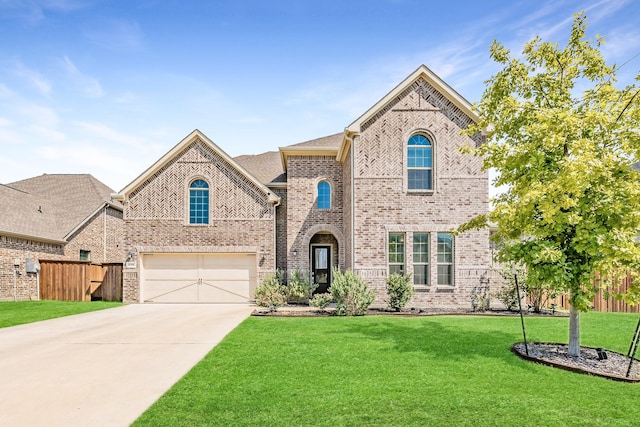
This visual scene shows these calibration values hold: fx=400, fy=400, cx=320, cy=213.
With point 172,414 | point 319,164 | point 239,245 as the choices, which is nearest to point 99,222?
point 239,245

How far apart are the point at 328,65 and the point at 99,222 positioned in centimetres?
1788

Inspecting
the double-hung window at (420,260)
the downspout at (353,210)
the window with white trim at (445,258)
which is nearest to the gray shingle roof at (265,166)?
the downspout at (353,210)

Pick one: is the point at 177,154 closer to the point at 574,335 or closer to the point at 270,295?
the point at 270,295

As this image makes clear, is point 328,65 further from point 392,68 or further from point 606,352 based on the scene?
point 606,352

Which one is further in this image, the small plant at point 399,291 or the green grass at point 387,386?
the small plant at point 399,291

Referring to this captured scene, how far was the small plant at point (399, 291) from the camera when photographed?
46.4 feet

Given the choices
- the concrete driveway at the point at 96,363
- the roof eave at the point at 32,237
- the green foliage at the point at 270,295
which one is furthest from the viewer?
the roof eave at the point at 32,237

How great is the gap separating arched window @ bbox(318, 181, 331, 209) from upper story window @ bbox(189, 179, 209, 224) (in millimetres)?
5028

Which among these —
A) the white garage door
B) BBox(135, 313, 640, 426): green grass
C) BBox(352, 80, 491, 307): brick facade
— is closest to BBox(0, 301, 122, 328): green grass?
the white garage door

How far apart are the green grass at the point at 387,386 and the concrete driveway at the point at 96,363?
1.65ft

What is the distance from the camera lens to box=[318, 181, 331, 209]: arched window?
18172 millimetres

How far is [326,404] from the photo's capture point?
508cm

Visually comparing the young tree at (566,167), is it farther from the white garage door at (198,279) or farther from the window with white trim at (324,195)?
the white garage door at (198,279)

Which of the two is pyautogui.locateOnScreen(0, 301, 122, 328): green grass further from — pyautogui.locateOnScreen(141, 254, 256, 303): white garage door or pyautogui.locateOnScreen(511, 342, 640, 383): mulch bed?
pyautogui.locateOnScreen(511, 342, 640, 383): mulch bed
